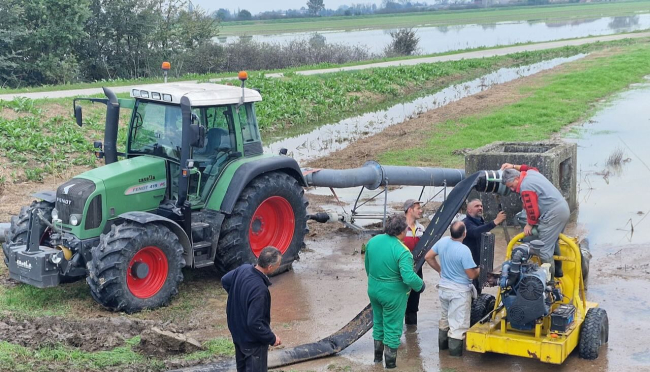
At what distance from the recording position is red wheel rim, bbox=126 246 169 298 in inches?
397

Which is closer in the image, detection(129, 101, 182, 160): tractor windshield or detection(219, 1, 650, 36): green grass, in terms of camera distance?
detection(129, 101, 182, 160): tractor windshield

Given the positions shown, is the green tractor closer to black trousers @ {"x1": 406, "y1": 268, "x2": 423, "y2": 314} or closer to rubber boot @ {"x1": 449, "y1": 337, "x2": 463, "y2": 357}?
black trousers @ {"x1": 406, "y1": 268, "x2": 423, "y2": 314}

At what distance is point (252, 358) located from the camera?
6.98 m

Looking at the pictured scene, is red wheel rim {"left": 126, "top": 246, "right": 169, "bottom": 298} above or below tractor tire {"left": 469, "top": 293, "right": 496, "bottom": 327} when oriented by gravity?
above

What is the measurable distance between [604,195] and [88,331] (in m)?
10.7

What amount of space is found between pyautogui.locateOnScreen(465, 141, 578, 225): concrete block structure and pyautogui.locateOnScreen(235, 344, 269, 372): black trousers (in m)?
7.82

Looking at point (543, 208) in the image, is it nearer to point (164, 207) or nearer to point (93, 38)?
point (164, 207)

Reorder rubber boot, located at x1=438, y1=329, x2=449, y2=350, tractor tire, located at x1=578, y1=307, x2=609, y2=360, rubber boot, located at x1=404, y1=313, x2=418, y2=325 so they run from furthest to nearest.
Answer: rubber boot, located at x1=404, y1=313, x2=418, y2=325, rubber boot, located at x1=438, y1=329, x2=449, y2=350, tractor tire, located at x1=578, y1=307, x2=609, y2=360

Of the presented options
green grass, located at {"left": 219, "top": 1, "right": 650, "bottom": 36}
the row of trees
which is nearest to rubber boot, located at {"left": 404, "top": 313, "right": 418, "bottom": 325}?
the row of trees

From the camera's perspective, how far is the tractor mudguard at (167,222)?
32.6 feet

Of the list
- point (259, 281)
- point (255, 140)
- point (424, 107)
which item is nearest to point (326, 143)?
point (424, 107)

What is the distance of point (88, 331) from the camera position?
355 inches

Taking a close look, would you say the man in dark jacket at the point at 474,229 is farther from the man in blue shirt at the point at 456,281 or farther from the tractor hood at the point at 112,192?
the tractor hood at the point at 112,192

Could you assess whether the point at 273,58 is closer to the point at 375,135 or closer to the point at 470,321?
the point at 375,135
